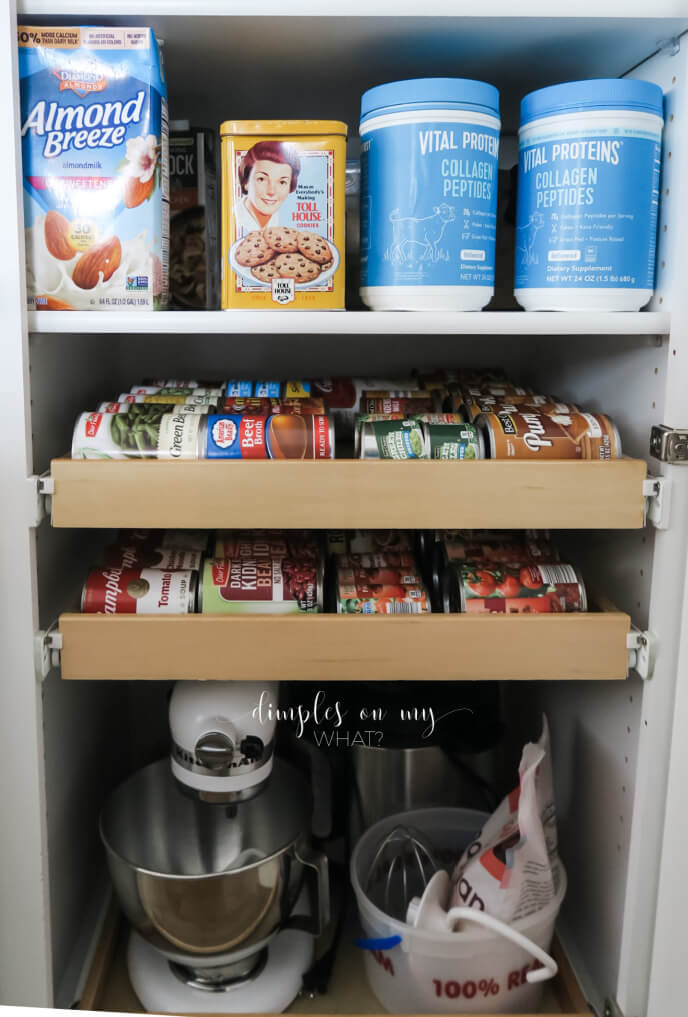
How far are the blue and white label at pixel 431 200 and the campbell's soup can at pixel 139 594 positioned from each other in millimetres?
422

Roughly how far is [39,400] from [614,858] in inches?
35.1

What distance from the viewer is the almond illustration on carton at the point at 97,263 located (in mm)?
931

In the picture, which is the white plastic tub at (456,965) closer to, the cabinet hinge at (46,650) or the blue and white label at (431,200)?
the cabinet hinge at (46,650)

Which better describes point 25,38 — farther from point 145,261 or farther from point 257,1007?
point 257,1007

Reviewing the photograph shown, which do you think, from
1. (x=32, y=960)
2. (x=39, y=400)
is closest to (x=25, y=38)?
(x=39, y=400)

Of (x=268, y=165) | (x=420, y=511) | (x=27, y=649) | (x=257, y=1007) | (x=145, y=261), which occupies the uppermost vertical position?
(x=268, y=165)

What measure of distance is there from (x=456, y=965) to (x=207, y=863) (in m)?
0.38

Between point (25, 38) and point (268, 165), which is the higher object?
point (25, 38)

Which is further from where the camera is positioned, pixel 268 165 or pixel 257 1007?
pixel 257 1007

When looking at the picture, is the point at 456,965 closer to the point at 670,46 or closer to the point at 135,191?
the point at 135,191

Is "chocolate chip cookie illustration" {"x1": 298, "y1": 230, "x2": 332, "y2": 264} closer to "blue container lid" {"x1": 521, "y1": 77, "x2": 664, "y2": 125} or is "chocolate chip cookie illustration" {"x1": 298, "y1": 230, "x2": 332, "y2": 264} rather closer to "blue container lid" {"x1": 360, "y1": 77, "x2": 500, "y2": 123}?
"blue container lid" {"x1": 360, "y1": 77, "x2": 500, "y2": 123}

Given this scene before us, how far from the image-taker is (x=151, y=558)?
1079 millimetres

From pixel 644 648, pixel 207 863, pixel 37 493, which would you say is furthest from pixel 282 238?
pixel 207 863

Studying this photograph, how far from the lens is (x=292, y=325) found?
3.05 feet
